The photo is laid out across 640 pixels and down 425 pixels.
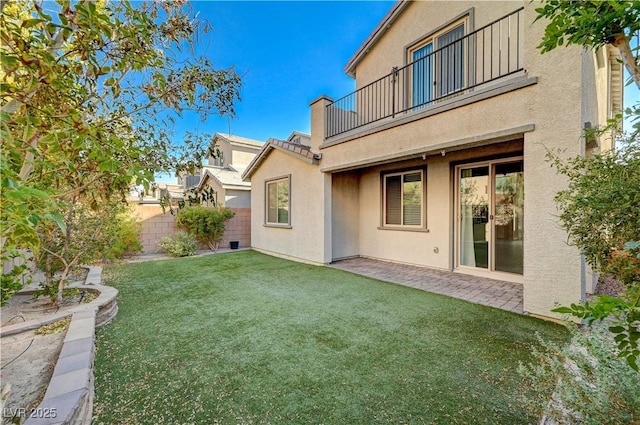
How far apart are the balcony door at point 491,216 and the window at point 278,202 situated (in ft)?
18.2

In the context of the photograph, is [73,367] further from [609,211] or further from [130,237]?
[130,237]

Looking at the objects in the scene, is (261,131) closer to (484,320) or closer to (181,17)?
(181,17)

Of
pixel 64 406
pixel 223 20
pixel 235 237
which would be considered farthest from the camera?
pixel 235 237

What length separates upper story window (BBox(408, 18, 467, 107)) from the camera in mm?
6980

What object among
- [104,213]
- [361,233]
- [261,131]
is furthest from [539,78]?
[261,131]

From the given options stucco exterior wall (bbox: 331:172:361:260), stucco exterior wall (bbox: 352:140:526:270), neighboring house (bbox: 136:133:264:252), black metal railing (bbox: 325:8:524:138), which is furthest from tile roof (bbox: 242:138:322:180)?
neighboring house (bbox: 136:133:264:252)

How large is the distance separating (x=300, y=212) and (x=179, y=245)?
529 centimetres

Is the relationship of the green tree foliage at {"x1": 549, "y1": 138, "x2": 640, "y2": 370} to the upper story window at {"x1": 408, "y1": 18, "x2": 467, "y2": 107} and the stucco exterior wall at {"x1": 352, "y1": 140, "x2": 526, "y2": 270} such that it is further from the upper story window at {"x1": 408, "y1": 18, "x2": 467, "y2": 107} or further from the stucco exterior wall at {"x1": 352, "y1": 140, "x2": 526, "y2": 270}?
the upper story window at {"x1": 408, "y1": 18, "x2": 467, "y2": 107}

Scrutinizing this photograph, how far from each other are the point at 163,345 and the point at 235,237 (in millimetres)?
9988

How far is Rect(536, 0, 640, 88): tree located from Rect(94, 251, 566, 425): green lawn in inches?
113

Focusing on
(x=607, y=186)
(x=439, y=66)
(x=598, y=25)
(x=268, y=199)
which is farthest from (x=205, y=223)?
(x=598, y=25)

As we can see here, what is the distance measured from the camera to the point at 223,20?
4.45 meters

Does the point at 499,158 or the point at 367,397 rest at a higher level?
the point at 499,158

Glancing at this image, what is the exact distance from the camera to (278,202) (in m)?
10.6
